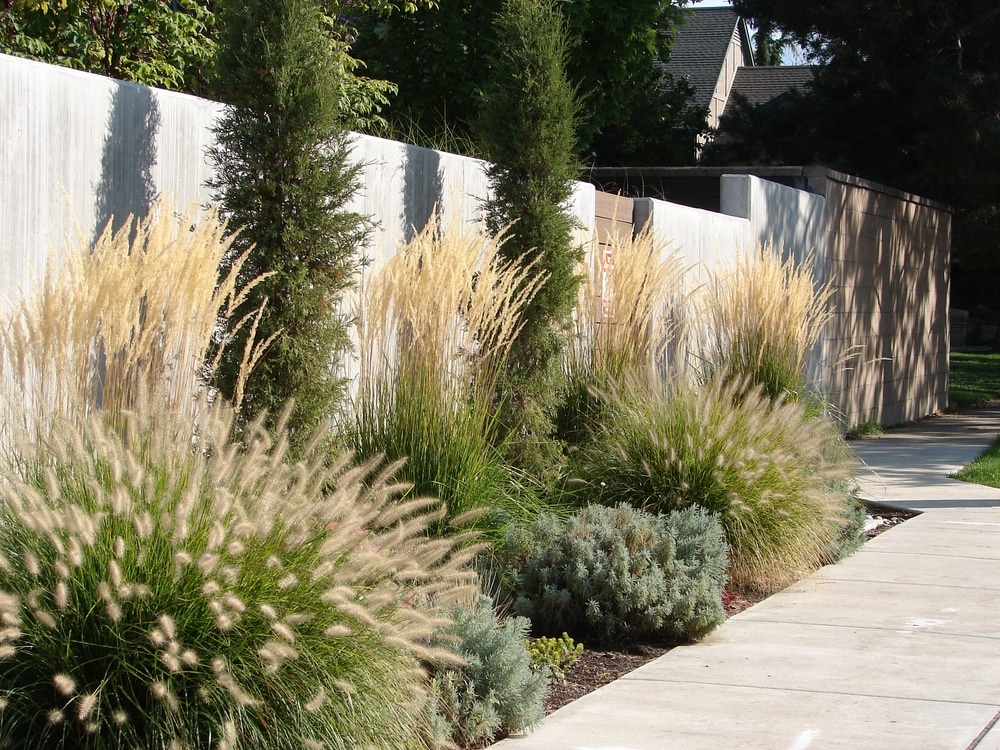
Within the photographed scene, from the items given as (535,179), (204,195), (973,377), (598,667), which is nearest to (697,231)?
(535,179)

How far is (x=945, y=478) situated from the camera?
1228cm

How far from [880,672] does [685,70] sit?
39.9m

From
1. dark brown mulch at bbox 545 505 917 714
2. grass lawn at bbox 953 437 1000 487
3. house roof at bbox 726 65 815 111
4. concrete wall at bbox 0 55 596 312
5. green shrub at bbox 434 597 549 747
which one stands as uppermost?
house roof at bbox 726 65 815 111

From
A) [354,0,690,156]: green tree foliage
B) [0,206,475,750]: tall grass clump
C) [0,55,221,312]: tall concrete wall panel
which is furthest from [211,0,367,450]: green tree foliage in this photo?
[354,0,690,156]: green tree foliage

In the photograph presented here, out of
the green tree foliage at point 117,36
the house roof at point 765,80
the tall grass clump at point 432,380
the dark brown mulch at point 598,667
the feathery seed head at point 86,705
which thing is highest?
the house roof at point 765,80

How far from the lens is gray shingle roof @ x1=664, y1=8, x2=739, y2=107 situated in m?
42.8

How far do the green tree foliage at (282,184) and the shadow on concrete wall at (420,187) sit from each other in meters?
1.79

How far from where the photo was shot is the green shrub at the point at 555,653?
5395 mm

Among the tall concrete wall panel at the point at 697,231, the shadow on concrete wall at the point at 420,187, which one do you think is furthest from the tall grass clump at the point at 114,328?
the tall concrete wall panel at the point at 697,231

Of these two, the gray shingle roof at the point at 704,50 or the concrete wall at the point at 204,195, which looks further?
the gray shingle roof at the point at 704,50

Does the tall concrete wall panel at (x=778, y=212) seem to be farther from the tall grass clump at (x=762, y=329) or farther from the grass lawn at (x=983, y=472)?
the grass lawn at (x=983, y=472)

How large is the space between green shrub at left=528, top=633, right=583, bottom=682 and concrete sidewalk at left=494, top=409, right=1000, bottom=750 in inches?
9.2

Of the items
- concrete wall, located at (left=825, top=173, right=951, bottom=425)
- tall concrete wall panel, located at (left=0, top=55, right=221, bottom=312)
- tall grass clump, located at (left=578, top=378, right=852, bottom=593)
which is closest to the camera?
tall concrete wall panel, located at (left=0, top=55, right=221, bottom=312)

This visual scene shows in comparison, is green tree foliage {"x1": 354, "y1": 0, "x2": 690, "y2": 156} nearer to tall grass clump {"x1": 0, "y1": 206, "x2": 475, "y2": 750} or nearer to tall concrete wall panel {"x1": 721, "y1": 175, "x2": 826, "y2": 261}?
tall concrete wall panel {"x1": 721, "y1": 175, "x2": 826, "y2": 261}
